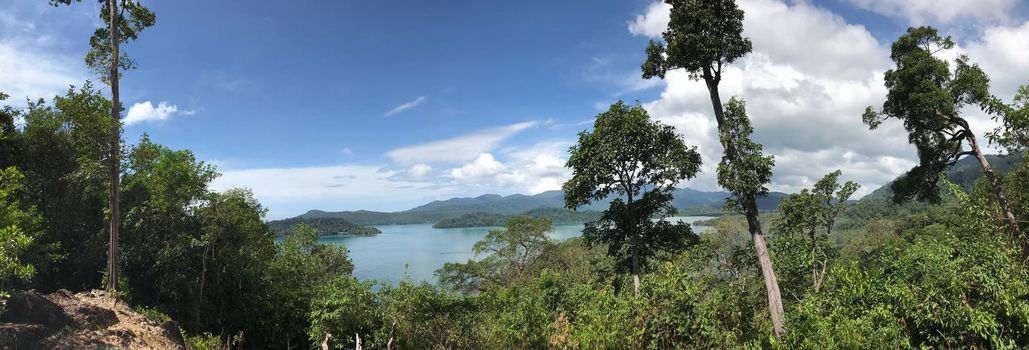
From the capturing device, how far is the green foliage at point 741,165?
8312mm

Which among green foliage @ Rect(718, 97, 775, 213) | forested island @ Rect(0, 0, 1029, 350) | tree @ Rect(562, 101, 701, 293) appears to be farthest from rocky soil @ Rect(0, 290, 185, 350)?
green foliage @ Rect(718, 97, 775, 213)

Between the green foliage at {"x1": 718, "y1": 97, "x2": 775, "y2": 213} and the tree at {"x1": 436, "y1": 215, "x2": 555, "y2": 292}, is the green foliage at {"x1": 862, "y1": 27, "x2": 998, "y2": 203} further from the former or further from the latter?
the tree at {"x1": 436, "y1": 215, "x2": 555, "y2": 292}

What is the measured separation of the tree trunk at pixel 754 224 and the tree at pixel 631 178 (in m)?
1.61

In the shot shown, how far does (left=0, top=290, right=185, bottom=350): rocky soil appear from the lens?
667 centimetres

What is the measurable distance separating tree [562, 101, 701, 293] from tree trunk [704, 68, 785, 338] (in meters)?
1.61

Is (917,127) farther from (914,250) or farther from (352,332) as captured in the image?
(352,332)

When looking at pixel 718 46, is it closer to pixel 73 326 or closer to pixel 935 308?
pixel 935 308

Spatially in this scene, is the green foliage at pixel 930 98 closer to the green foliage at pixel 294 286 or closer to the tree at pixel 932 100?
the tree at pixel 932 100

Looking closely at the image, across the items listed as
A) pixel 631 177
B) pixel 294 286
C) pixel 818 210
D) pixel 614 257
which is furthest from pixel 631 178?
pixel 294 286

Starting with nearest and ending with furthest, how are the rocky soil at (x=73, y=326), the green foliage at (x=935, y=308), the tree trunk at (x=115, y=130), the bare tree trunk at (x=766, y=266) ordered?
1. the green foliage at (x=935, y=308)
2. the rocky soil at (x=73, y=326)
3. the bare tree trunk at (x=766, y=266)
4. the tree trunk at (x=115, y=130)

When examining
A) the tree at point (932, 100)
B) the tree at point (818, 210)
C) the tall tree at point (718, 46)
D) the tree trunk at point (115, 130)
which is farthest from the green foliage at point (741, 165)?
the tree trunk at point (115, 130)

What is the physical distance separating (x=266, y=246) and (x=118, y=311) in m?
10.3

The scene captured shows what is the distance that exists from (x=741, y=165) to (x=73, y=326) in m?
11.8

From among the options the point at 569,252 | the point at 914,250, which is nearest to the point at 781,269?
the point at 914,250
